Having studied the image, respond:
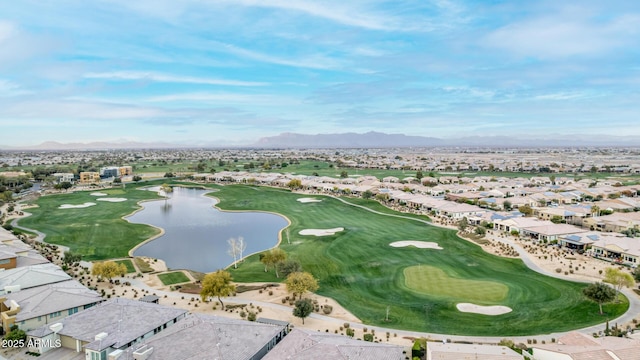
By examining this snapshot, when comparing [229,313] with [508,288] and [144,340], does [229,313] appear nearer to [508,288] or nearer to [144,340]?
[144,340]

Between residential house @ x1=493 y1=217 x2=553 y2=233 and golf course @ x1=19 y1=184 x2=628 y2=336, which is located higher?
residential house @ x1=493 y1=217 x2=553 y2=233

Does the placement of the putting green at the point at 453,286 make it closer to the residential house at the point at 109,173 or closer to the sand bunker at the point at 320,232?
the sand bunker at the point at 320,232

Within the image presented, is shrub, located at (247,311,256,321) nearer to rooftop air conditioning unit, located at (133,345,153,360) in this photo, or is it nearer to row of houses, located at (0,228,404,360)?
row of houses, located at (0,228,404,360)

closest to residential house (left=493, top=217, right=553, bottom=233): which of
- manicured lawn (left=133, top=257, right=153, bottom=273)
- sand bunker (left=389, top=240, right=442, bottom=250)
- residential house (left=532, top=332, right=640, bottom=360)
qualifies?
sand bunker (left=389, top=240, right=442, bottom=250)

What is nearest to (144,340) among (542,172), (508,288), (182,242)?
(508,288)

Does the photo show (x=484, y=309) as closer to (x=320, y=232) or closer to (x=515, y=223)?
(x=320, y=232)

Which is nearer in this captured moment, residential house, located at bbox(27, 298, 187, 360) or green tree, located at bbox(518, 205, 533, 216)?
residential house, located at bbox(27, 298, 187, 360)

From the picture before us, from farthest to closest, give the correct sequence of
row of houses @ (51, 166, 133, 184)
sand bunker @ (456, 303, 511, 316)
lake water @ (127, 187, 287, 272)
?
1. row of houses @ (51, 166, 133, 184)
2. lake water @ (127, 187, 287, 272)
3. sand bunker @ (456, 303, 511, 316)
